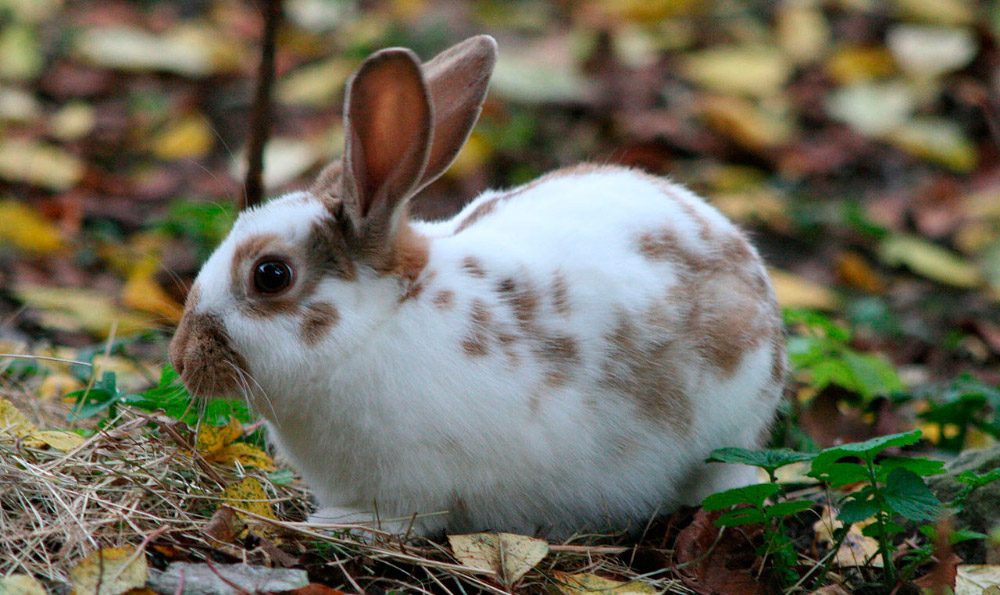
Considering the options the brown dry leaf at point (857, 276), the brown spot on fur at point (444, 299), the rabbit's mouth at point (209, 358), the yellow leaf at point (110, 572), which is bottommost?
the brown dry leaf at point (857, 276)

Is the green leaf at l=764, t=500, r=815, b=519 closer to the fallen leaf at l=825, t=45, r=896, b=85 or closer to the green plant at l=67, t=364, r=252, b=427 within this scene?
the green plant at l=67, t=364, r=252, b=427

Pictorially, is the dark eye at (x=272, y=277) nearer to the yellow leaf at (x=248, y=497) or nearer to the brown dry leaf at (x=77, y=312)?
the yellow leaf at (x=248, y=497)

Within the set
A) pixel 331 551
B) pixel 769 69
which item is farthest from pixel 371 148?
pixel 769 69

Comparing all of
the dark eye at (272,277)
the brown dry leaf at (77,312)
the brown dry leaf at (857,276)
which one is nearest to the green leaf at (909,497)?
the dark eye at (272,277)

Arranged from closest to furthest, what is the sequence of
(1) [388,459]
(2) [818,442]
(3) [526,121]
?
1. (1) [388,459]
2. (2) [818,442]
3. (3) [526,121]

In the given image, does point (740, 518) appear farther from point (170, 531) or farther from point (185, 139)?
point (185, 139)

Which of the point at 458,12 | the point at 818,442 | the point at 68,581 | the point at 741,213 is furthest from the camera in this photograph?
the point at 458,12

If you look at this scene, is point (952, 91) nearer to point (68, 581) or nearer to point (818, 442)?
point (818, 442)
